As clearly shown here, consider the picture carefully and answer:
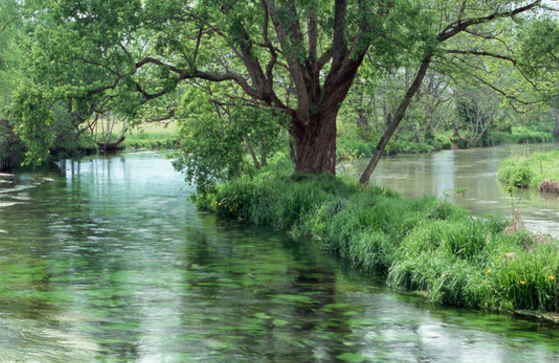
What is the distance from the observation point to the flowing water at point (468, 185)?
20922mm

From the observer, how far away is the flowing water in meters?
20.9

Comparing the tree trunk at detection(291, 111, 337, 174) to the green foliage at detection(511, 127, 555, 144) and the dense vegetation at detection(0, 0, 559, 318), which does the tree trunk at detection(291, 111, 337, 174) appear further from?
the green foliage at detection(511, 127, 555, 144)

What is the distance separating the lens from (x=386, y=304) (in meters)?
10.7

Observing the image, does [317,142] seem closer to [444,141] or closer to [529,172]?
[529,172]

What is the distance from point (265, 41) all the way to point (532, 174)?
16.4 metres

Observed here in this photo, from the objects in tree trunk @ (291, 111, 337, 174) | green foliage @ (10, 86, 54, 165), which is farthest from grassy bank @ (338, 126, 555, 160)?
green foliage @ (10, 86, 54, 165)

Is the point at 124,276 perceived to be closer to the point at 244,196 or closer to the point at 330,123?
the point at 244,196

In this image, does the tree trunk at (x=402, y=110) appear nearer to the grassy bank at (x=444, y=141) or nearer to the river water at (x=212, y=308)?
the river water at (x=212, y=308)

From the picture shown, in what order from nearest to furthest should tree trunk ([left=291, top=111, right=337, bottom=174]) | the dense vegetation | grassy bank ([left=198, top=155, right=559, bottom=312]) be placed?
1. grassy bank ([left=198, top=155, right=559, bottom=312])
2. the dense vegetation
3. tree trunk ([left=291, top=111, right=337, bottom=174])

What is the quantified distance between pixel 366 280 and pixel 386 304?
1.91 meters

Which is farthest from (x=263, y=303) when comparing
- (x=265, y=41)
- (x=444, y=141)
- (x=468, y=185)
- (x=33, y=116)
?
(x=444, y=141)

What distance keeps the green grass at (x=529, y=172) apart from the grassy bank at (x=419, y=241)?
1152 cm

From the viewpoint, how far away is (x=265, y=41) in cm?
1967

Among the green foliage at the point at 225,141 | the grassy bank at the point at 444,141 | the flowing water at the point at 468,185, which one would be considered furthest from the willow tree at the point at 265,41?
the grassy bank at the point at 444,141
